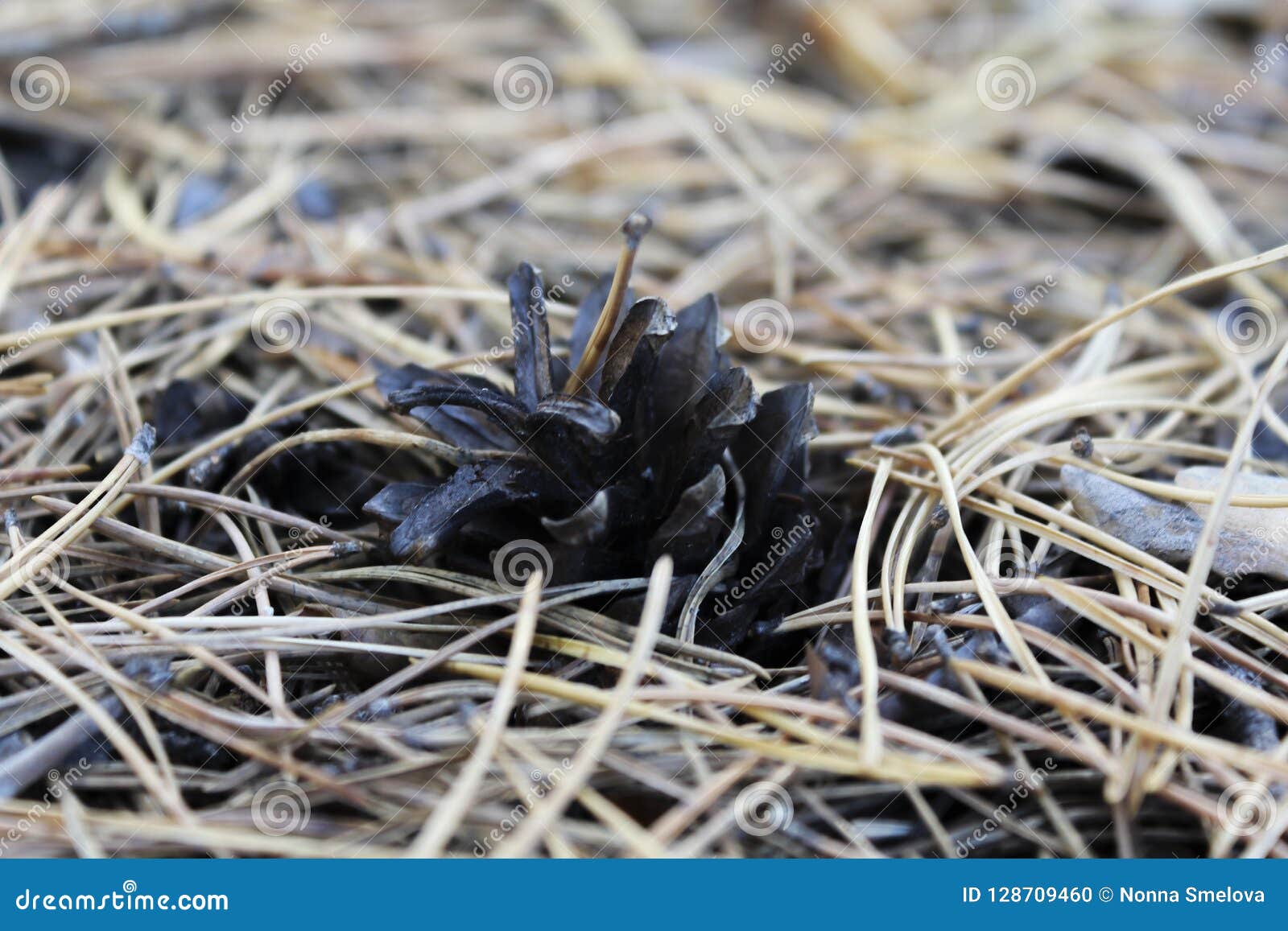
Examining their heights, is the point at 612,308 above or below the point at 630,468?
above

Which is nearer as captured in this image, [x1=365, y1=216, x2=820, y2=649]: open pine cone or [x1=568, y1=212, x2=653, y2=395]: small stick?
[x1=568, y1=212, x2=653, y2=395]: small stick

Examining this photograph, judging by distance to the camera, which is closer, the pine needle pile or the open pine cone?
the pine needle pile

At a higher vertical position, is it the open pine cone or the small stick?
the small stick

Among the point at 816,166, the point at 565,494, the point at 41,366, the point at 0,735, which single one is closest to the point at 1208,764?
the point at 565,494

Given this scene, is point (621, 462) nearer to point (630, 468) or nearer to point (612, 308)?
point (630, 468)

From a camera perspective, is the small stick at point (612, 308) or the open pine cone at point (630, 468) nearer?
the small stick at point (612, 308)

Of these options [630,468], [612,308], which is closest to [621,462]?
[630,468]

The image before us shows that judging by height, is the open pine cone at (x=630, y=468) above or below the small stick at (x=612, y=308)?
below
